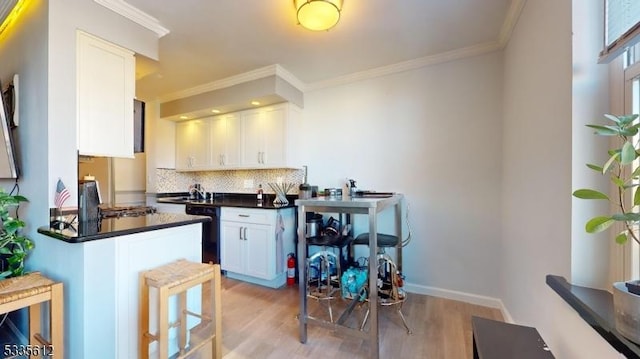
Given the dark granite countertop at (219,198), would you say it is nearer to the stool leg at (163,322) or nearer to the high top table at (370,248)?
the high top table at (370,248)

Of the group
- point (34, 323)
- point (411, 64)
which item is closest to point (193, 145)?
point (34, 323)

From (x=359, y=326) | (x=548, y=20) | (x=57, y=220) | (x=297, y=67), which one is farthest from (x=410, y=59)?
(x=57, y=220)

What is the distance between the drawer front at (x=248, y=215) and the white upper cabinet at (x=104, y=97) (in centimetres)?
122

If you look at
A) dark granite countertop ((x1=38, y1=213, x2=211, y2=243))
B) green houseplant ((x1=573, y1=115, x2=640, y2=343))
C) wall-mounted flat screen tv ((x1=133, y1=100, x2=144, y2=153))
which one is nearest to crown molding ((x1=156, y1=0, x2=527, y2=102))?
wall-mounted flat screen tv ((x1=133, y1=100, x2=144, y2=153))

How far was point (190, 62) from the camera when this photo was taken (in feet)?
8.71

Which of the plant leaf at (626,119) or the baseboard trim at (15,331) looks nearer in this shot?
the plant leaf at (626,119)

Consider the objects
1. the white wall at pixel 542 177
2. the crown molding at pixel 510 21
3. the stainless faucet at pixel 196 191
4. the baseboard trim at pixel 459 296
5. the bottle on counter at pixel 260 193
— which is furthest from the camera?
the stainless faucet at pixel 196 191

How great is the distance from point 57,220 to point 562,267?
2717mm

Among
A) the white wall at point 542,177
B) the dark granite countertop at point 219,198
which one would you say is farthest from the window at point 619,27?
the dark granite countertop at point 219,198

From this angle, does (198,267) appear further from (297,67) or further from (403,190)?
(297,67)

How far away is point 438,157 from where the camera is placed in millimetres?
2537

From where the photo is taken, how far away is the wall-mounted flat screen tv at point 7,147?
67.0 inches

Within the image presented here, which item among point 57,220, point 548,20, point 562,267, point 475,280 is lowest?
point 475,280

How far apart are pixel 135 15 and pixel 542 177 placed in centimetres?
293
